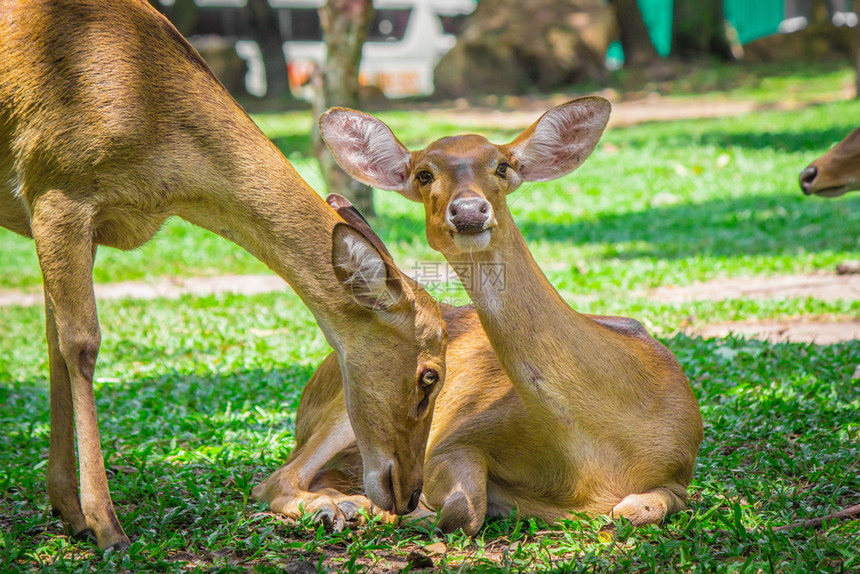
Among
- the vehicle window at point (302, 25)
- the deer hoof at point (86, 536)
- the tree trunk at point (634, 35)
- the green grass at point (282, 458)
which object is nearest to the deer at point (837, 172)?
the green grass at point (282, 458)

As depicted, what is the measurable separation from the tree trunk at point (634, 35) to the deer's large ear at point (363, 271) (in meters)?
21.1

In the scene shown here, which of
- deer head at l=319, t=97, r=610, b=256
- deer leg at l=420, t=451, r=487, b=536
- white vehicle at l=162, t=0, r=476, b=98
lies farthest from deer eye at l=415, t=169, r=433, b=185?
white vehicle at l=162, t=0, r=476, b=98

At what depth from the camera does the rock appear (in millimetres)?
21781

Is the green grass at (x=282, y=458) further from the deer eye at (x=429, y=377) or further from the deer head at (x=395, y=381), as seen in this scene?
the deer eye at (x=429, y=377)

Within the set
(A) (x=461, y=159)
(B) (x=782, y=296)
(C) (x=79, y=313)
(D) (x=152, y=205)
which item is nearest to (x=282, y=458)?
(C) (x=79, y=313)

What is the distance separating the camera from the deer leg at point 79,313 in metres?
3.29

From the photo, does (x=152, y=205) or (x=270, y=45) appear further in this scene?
(x=270, y=45)

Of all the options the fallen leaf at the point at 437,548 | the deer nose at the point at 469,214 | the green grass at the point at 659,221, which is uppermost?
the deer nose at the point at 469,214

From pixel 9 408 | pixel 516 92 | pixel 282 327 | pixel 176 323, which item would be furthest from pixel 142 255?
pixel 516 92

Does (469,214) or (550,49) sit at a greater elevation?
(550,49)

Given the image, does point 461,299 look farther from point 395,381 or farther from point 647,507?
point 647,507

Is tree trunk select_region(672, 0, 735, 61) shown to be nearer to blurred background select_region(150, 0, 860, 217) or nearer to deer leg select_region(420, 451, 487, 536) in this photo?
blurred background select_region(150, 0, 860, 217)

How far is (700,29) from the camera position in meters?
23.3

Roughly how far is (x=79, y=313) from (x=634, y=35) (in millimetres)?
21819
